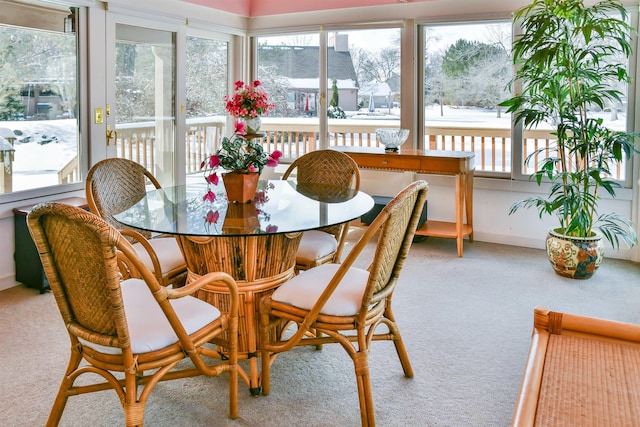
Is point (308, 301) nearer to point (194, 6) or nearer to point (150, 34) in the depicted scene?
point (150, 34)

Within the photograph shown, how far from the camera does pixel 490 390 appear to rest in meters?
2.40

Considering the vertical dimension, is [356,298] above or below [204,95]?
below

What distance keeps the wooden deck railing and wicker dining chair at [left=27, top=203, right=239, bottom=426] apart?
2.99m

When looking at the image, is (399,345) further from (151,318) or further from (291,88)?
(291,88)

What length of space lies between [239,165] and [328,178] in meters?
0.95

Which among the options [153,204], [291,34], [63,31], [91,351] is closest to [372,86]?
[291,34]

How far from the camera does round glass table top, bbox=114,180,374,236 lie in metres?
2.22

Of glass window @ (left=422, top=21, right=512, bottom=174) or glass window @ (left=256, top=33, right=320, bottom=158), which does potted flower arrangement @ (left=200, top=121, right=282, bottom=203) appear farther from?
glass window @ (left=256, top=33, right=320, bottom=158)

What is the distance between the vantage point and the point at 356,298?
7.14 feet

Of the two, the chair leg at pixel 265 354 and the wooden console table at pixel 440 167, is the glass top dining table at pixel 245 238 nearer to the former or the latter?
the chair leg at pixel 265 354

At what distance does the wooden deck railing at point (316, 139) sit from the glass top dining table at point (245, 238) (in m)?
2.28

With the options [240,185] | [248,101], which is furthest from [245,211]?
[248,101]

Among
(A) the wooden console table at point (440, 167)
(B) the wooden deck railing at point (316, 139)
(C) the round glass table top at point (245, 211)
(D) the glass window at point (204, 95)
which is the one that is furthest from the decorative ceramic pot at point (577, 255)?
(D) the glass window at point (204, 95)

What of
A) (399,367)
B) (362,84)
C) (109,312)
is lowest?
(399,367)
